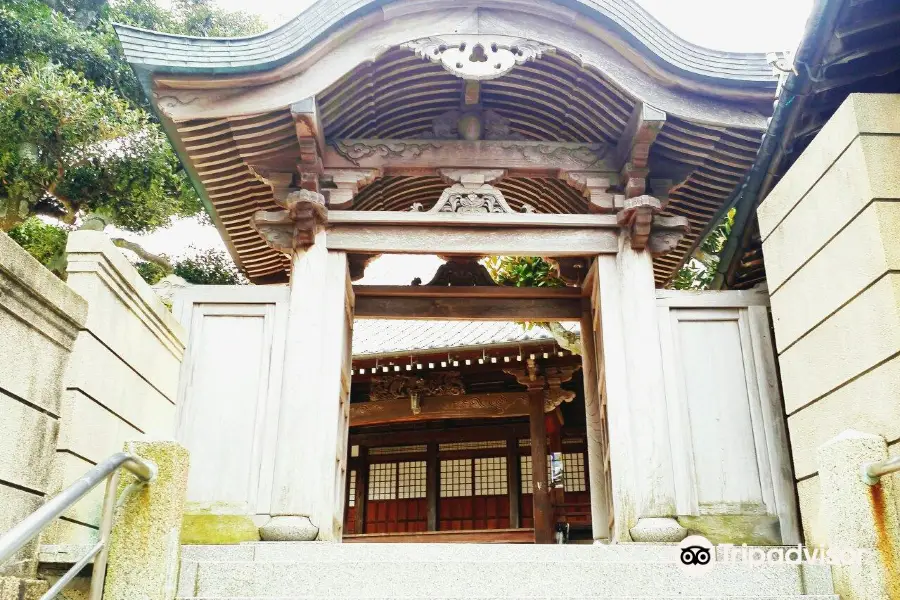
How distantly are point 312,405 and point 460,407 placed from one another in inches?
268

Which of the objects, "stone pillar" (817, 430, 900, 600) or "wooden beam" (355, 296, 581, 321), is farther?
"wooden beam" (355, 296, 581, 321)

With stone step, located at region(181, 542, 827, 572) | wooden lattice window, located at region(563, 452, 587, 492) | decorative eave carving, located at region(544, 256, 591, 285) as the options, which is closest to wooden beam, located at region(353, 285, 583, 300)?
decorative eave carving, located at region(544, 256, 591, 285)

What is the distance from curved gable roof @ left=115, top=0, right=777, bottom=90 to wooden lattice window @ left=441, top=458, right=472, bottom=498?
372 inches

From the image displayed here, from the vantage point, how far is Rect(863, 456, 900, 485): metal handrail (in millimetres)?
3506

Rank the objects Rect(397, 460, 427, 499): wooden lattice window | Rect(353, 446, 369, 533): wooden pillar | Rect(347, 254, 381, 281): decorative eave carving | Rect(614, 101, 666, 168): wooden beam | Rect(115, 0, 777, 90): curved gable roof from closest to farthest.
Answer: Rect(115, 0, 777, 90): curved gable roof, Rect(614, 101, 666, 168): wooden beam, Rect(347, 254, 381, 281): decorative eave carving, Rect(397, 460, 427, 499): wooden lattice window, Rect(353, 446, 369, 533): wooden pillar

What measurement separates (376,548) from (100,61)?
1201 cm

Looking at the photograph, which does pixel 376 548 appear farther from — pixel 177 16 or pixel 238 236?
pixel 177 16

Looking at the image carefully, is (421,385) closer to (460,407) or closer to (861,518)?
Result: (460,407)

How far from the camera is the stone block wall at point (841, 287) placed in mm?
3979

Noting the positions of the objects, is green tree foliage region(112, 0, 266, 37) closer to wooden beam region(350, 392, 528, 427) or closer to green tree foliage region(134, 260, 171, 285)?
green tree foliage region(134, 260, 171, 285)

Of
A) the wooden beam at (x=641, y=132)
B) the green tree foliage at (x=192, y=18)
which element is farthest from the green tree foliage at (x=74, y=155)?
the wooden beam at (x=641, y=132)

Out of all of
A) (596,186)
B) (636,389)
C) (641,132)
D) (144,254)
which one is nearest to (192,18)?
(144,254)

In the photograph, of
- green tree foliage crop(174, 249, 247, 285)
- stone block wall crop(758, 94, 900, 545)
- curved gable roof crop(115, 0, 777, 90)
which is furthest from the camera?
Answer: green tree foliage crop(174, 249, 247, 285)

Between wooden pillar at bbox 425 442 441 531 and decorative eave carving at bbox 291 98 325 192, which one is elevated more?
decorative eave carving at bbox 291 98 325 192
